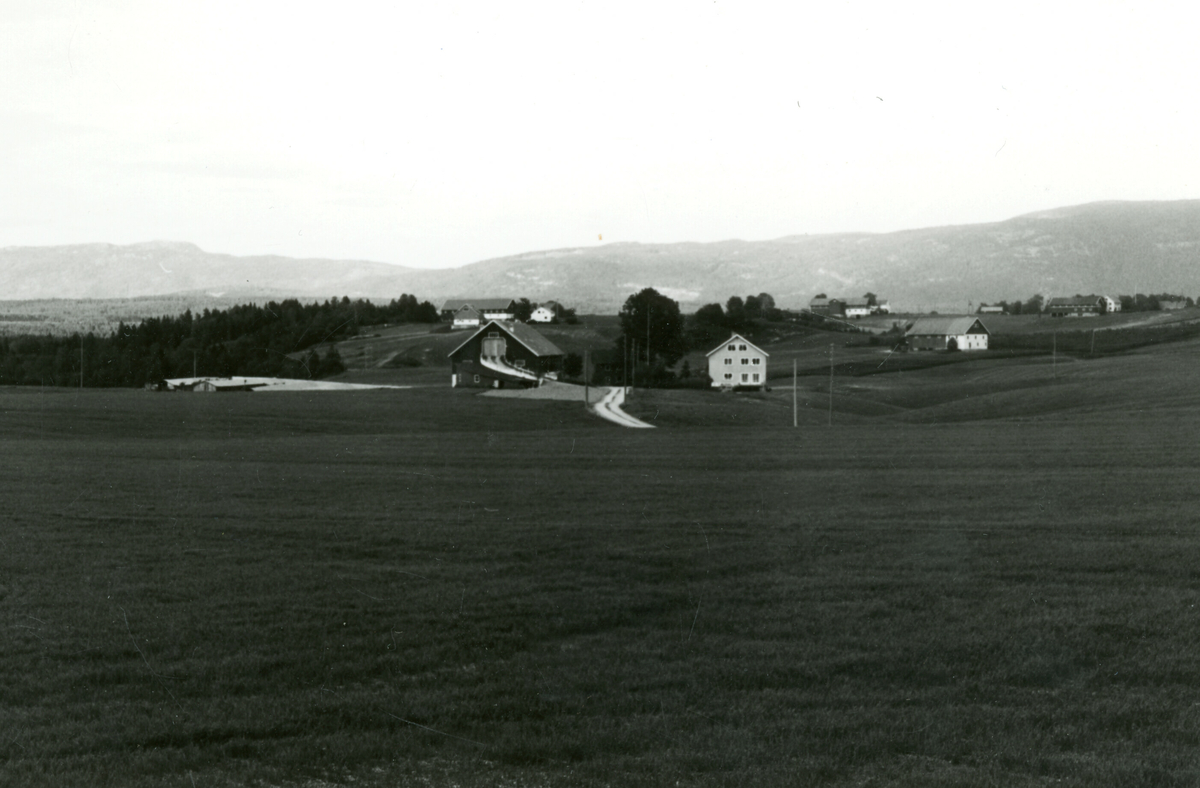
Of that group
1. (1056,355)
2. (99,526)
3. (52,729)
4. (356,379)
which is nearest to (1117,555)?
(52,729)

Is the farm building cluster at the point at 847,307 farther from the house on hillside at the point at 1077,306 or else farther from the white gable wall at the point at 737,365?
the white gable wall at the point at 737,365

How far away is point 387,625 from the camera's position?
37.3ft

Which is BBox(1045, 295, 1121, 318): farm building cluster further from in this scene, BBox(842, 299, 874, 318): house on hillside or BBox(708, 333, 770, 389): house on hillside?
BBox(708, 333, 770, 389): house on hillside

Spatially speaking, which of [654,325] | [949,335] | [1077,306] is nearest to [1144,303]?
[1077,306]

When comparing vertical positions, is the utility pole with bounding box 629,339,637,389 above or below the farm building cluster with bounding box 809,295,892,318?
below

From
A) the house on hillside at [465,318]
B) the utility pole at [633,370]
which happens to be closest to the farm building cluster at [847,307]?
the house on hillside at [465,318]

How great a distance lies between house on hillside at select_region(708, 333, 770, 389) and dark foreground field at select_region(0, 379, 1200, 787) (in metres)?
48.7

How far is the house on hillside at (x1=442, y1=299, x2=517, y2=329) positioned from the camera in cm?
10162

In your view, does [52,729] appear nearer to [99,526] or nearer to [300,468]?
[99,526]

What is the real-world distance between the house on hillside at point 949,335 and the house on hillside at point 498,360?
46.2m

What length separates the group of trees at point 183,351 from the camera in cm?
7181

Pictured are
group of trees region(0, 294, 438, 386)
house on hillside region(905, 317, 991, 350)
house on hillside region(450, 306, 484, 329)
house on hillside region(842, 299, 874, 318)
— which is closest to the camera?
group of trees region(0, 294, 438, 386)

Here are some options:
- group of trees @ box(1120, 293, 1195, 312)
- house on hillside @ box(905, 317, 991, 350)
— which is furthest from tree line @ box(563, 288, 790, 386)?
group of trees @ box(1120, 293, 1195, 312)

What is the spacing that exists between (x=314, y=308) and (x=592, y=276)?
90353 millimetres
